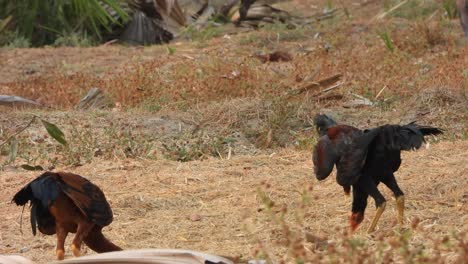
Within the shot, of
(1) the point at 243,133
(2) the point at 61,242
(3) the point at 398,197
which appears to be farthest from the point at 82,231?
(1) the point at 243,133

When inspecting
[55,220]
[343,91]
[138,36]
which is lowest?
[138,36]

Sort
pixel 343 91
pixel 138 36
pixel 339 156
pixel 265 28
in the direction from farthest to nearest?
pixel 138 36, pixel 265 28, pixel 343 91, pixel 339 156

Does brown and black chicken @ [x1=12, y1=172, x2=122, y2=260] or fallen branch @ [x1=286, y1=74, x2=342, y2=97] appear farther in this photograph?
fallen branch @ [x1=286, y1=74, x2=342, y2=97]

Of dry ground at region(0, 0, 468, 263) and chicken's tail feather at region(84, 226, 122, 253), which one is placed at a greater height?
chicken's tail feather at region(84, 226, 122, 253)

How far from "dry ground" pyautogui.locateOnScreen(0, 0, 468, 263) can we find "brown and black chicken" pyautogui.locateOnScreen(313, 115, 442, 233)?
0.54ft

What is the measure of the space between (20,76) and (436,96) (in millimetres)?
5618

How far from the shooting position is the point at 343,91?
10.1 metres

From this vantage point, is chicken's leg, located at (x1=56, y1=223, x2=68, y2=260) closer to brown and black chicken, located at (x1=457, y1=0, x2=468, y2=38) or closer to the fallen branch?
the fallen branch

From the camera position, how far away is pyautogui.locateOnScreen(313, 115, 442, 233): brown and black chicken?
497 cm

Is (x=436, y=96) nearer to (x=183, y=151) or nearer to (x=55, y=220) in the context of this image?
(x=183, y=151)

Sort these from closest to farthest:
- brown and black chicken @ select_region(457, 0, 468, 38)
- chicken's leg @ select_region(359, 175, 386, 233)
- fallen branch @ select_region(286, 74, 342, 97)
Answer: chicken's leg @ select_region(359, 175, 386, 233), fallen branch @ select_region(286, 74, 342, 97), brown and black chicken @ select_region(457, 0, 468, 38)

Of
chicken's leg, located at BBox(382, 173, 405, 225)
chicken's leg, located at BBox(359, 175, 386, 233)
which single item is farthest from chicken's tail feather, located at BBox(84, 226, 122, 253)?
chicken's leg, located at BBox(382, 173, 405, 225)

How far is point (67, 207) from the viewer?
4.68m

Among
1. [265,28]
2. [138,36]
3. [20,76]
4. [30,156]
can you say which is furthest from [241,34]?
[30,156]
